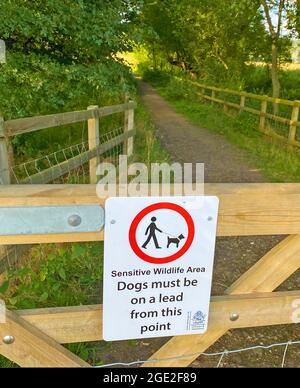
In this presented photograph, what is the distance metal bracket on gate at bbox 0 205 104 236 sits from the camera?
4.56ft

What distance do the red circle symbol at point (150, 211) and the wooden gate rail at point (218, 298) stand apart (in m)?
0.12

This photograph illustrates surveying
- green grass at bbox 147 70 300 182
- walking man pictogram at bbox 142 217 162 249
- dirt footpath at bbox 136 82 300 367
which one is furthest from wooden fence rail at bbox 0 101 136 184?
green grass at bbox 147 70 300 182

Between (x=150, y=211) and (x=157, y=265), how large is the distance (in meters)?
0.23

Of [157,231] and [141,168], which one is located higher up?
[157,231]

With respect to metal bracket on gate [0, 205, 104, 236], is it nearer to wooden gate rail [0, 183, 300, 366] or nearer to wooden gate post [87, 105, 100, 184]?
wooden gate rail [0, 183, 300, 366]

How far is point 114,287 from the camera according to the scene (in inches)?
62.4

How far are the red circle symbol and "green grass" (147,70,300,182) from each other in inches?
241

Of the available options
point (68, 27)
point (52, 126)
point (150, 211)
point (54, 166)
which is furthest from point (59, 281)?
point (68, 27)

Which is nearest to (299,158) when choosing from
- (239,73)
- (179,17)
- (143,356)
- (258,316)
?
(143,356)

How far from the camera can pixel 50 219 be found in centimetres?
141

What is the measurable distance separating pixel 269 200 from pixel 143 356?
75.0 inches

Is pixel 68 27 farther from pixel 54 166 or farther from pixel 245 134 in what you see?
pixel 245 134

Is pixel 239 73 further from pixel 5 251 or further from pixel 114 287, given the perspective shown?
pixel 114 287

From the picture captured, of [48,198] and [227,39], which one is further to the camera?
[227,39]
